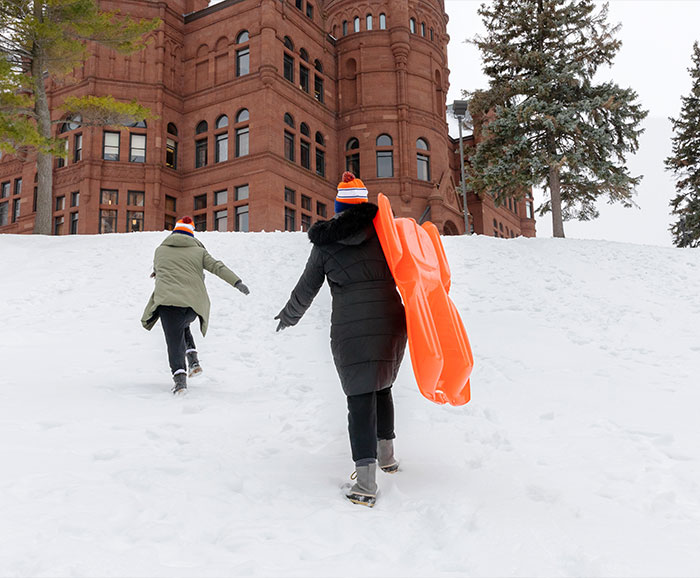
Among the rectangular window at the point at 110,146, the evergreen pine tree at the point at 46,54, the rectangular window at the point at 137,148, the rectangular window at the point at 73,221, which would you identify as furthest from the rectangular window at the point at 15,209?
the evergreen pine tree at the point at 46,54

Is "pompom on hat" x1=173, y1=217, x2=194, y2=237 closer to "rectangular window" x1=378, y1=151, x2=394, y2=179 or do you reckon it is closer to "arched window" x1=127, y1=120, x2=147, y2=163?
"arched window" x1=127, y1=120, x2=147, y2=163

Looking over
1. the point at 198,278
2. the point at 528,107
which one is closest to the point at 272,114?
the point at 528,107

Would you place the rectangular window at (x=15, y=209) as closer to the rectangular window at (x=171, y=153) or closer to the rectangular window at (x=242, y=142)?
the rectangular window at (x=171, y=153)

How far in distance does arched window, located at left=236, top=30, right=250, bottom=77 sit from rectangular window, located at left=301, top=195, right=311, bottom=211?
7.81 meters

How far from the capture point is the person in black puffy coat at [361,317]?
3518mm

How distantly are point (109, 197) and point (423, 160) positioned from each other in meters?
19.2

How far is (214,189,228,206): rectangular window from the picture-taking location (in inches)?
1207

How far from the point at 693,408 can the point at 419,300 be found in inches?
140

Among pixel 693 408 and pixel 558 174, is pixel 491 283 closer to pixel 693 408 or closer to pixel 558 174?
pixel 693 408

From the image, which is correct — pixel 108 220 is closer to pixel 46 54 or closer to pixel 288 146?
pixel 288 146

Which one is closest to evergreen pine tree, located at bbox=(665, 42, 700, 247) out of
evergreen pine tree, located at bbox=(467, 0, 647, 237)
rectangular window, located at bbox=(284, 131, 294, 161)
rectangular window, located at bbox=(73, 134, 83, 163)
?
evergreen pine tree, located at bbox=(467, 0, 647, 237)

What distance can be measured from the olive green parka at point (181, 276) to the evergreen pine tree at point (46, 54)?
1342 cm

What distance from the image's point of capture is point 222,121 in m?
31.6

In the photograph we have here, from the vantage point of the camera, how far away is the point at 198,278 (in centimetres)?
650
